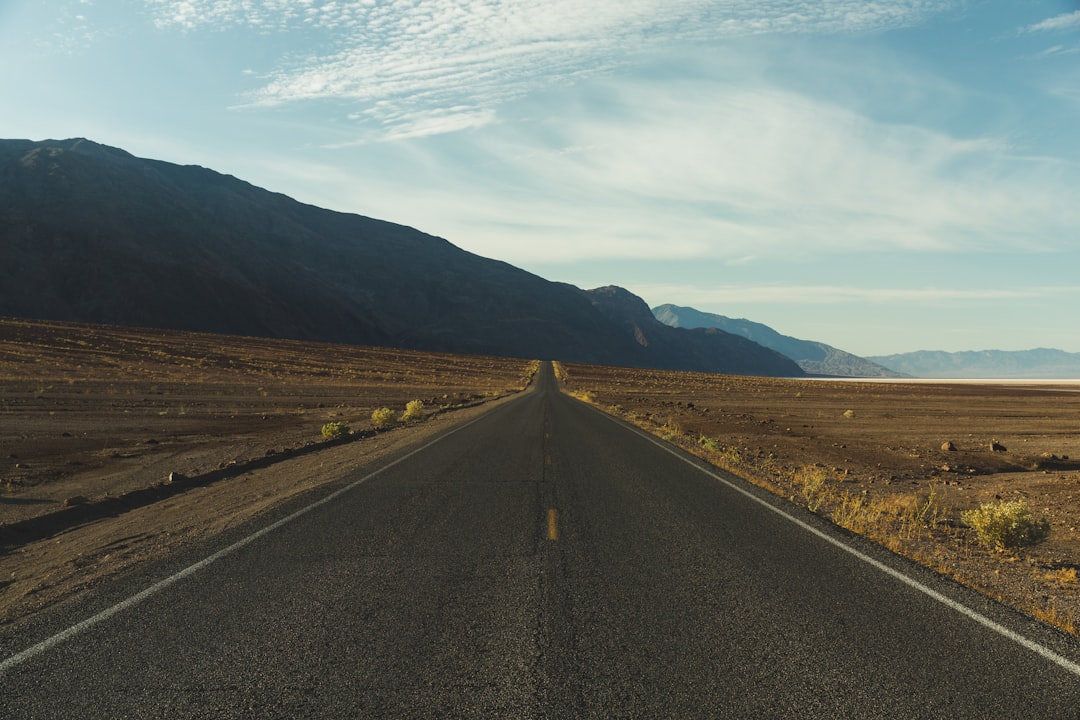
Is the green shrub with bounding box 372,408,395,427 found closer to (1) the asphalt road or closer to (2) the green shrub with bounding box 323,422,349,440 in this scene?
(2) the green shrub with bounding box 323,422,349,440

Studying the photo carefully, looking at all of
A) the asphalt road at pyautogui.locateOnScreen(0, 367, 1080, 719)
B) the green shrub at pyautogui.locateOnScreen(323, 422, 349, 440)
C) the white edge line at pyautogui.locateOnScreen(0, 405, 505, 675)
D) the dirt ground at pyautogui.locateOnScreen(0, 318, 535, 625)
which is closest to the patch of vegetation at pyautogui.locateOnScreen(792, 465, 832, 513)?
the asphalt road at pyautogui.locateOnScreen(0, 367, 1080, 719)

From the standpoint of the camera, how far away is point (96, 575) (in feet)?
23.2

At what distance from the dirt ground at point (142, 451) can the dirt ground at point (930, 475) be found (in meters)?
9.25

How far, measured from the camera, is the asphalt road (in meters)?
4.27

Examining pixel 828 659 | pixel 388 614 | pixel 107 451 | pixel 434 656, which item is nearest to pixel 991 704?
pixel 828 659

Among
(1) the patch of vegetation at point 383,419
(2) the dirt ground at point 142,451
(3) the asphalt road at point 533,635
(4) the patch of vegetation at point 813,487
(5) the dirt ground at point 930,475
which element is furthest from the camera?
(1) the patch of vegetation at point 383,419

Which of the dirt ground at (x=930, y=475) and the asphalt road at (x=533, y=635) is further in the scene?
the dirt ground at (x=930, y=475)

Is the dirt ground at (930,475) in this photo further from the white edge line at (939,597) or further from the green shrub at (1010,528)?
the white edge line at (939,597)

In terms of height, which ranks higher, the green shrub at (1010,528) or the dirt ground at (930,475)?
the green shrub at (1010,528)

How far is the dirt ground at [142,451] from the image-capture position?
859 cm

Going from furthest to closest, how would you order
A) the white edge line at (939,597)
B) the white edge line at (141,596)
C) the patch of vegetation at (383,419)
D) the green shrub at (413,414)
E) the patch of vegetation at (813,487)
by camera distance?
the green shrub at (413,414) < the patch of vegetation at (383,419) < the patch of vegetation at (813,487) < the white edge line at (939,597) < the white edge line at (141,596)

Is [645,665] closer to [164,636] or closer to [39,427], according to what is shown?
[164,636]

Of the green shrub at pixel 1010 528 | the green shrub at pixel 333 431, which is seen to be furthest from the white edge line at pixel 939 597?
the green shrub at pixel 333 431

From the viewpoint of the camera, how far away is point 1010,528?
9.34m
